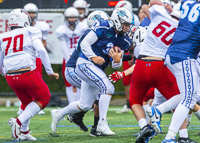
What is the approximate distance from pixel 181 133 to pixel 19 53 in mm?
2172

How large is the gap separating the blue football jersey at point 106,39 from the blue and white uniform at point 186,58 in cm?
120

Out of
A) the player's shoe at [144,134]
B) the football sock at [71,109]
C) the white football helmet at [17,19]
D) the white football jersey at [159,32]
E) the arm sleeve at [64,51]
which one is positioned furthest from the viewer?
→ the arm sleeve at [64,51]

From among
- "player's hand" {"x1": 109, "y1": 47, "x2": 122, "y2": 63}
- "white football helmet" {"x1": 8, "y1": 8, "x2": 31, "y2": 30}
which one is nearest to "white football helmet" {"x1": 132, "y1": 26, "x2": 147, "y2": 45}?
"player's hand" {"x1": 109, "y1": 47, "x2": 122, "y2": 63}

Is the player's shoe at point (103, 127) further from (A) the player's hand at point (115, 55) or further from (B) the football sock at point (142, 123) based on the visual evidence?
(B) the football sock at point (142, 123)

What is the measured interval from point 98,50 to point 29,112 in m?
1.17

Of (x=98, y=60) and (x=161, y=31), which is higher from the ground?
(x=161, y=31)

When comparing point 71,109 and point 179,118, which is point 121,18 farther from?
point 179,118

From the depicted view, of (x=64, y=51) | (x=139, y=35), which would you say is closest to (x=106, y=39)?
(x=139, y=35)

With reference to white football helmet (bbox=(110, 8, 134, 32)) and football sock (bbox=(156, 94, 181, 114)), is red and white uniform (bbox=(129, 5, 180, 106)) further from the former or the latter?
white football helmet (bbox=(110, 8, 134, 32))

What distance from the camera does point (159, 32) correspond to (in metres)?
4.47

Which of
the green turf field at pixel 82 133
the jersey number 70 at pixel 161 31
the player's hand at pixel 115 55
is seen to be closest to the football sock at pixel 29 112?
the green turf field at pixel 82 133

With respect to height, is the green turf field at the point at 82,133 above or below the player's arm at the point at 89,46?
below

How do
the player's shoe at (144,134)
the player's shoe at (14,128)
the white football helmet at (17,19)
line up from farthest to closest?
the white football helmet at (17,19)
the player's shoe at (14,128)
the player's shoe at (144,134)

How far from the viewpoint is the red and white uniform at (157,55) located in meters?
4.43
